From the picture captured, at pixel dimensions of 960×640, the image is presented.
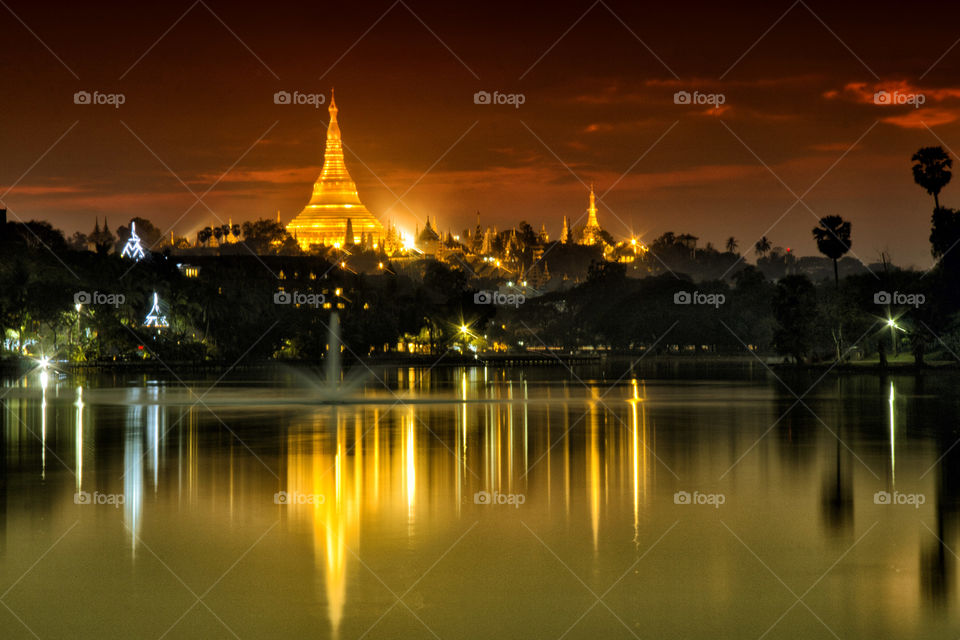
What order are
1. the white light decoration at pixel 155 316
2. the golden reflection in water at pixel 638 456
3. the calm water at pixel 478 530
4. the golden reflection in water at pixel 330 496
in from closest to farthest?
the calm water at pixel 478 530 → the golden reflection in water at pixel 330 496 → the golden reflection in water at pixel 638 456 → the white light decoration at pixel 155 316

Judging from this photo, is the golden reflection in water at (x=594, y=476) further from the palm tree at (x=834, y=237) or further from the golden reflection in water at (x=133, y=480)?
the palm tree at (x=834, y=237)

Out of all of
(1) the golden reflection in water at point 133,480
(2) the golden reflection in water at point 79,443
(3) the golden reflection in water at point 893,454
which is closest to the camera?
(1) the golden reflection in water at point 133,480

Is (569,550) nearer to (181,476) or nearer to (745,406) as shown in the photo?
(181,476)

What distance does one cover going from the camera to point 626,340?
19038 centimetres

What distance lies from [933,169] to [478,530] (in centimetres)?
8669

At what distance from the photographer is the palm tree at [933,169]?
95.4m

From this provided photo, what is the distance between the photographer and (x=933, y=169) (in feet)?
314

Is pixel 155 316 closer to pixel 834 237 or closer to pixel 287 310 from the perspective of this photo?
pixel 287 310

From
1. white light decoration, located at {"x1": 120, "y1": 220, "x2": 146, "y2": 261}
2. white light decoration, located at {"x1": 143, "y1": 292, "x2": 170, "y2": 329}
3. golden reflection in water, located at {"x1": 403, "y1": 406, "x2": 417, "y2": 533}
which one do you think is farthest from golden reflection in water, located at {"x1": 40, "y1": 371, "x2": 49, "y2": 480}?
white light decoration, located at {"x1": 120, "y1": 220, "x2": 146, "y2": 261}

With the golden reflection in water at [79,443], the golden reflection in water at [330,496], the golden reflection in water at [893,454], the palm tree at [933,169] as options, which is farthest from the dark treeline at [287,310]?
the golden reflection in water at [330,496]

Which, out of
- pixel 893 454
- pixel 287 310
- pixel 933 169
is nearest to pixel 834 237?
pixel 933 169

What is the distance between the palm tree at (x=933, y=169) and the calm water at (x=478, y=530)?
64.9 metres

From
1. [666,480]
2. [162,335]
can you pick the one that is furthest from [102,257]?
[666,480]

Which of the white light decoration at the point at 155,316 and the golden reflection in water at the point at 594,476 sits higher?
the white light decoration at the point at 155,316
